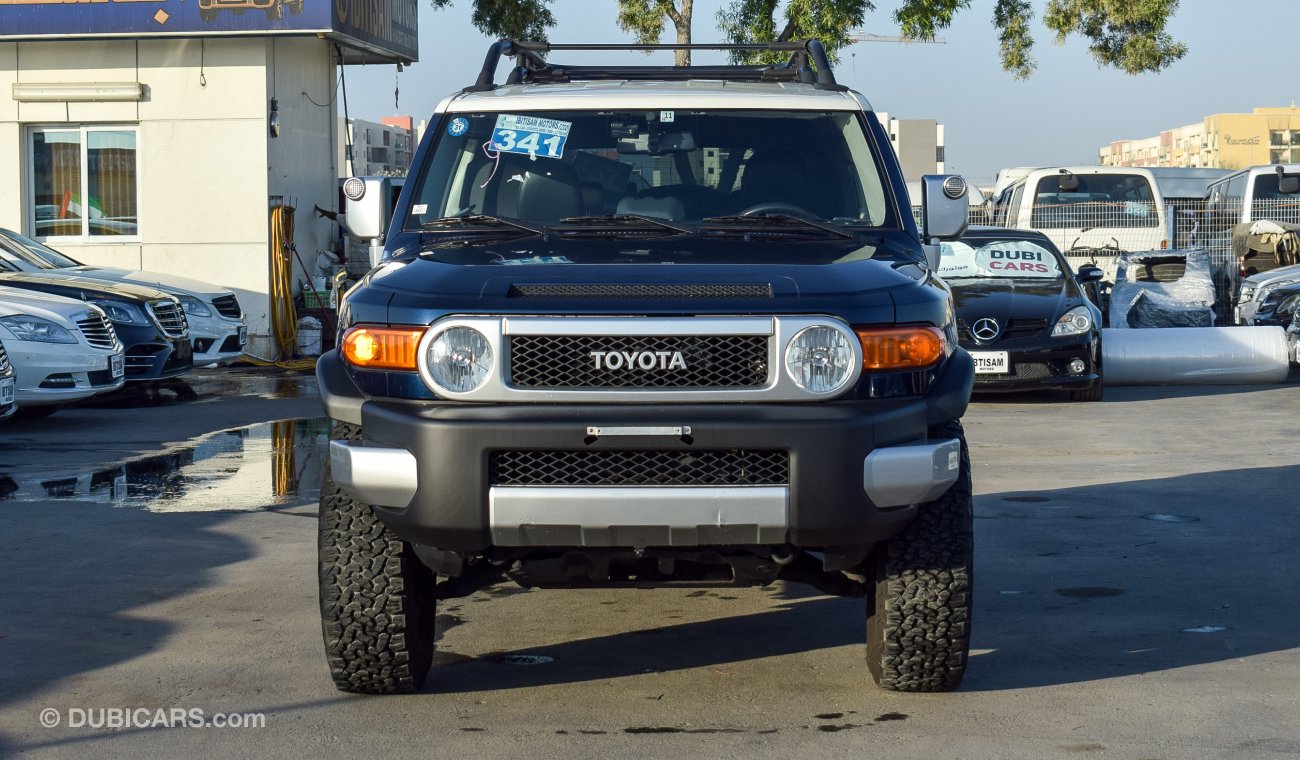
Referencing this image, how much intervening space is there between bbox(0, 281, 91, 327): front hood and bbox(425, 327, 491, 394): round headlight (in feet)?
29.9

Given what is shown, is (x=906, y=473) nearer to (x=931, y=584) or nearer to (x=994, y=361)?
(x=931, y=584)

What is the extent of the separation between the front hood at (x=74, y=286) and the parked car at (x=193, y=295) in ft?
1.43

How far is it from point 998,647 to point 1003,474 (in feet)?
14.3

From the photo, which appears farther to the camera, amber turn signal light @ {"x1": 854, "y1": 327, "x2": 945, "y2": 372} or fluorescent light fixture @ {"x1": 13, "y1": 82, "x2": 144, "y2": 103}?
fluorescent light fixture @ {"x1": 13, "y1": 82, "x2": 144, "y2": 103}

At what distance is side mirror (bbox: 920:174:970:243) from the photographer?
600 cm

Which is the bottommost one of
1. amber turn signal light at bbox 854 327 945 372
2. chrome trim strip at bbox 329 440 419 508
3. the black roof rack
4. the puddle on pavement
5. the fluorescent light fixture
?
the puddle on pavement

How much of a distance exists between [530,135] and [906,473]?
2.11m

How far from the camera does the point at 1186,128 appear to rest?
6427 inches

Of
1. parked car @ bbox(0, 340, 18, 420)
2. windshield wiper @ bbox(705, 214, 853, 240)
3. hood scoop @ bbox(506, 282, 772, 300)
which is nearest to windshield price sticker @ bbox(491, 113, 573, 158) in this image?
windshield wiper @ bbox(705, 214, 853, 240)

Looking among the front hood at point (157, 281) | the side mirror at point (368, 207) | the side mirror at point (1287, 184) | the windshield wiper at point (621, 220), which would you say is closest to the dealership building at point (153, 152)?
the front hood at point (157, 281)

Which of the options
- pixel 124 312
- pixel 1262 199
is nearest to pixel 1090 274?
pixel 1262 199

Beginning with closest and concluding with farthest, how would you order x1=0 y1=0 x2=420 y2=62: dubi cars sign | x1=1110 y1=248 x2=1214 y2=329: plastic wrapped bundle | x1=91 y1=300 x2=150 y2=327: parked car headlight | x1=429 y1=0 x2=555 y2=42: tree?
x1=91 y1=300 x2=150 y2=327: parked car headlight → x1=1110 y1=248 x2=1214 y2=329: plastic wrapped bundle → x1=0 y1=0 x2=420 y2=62: dubi cars sign → x1=429 y1=0 x2=555 y2=42: tree

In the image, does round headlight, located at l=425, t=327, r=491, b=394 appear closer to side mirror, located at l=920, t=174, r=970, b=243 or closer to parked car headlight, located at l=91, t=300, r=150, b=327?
side mirror, located at l=920, t=174, r=970, b=243

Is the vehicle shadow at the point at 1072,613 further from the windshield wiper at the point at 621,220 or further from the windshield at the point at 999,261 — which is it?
the windshield at the point at 999,261
